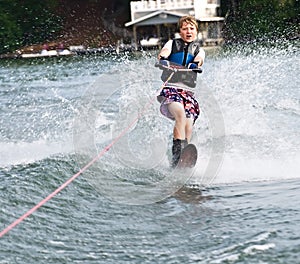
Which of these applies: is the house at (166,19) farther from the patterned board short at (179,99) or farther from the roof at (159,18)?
the patterned board short at (179,99)

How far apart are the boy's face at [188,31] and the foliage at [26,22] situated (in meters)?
27.0

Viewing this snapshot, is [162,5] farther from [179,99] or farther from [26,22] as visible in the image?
[179,99]

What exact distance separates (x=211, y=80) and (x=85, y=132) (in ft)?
11.3

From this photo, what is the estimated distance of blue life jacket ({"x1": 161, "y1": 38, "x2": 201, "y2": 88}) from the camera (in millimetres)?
5375

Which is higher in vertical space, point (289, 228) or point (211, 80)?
point (289, 228)

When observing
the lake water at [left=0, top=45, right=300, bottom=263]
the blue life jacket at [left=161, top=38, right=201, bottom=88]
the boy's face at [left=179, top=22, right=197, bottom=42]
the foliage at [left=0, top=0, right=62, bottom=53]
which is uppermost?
the boy's face at [left=179, top=22, right=197, bottom=42]

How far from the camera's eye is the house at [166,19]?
3002cm

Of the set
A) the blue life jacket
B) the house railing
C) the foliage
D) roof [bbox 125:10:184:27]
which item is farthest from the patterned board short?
the foliage

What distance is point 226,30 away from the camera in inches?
1240

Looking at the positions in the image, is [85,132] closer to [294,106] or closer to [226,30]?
[294,106]

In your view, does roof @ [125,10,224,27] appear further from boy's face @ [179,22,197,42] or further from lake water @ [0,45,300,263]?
boy's face @ [179,22,197,42]

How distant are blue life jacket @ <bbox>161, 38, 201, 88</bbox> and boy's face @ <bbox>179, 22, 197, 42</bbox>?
0.12 feet

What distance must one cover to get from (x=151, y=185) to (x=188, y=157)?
0.45 meters

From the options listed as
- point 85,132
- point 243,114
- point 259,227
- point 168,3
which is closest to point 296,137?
point 243,114
